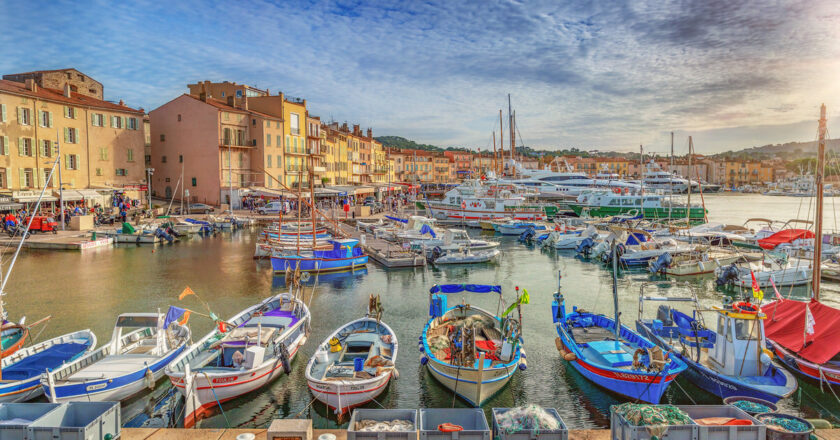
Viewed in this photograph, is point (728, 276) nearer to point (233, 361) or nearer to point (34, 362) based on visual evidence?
point (233, 361)

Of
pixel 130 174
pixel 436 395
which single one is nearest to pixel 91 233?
pixel 130 174

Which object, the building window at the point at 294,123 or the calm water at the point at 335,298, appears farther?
the building window at the point at 294,123

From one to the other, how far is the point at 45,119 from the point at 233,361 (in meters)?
45.7

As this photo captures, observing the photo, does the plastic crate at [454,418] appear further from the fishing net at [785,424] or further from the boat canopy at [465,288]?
the boat canopy at [465,288]

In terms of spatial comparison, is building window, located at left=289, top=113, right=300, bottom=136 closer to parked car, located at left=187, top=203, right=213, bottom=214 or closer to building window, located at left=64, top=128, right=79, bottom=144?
parked car, located at left=187, top=203, right=213, bottom=214

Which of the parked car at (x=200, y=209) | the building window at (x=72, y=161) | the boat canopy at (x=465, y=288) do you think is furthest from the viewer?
the parked car at (x=200, y=209)

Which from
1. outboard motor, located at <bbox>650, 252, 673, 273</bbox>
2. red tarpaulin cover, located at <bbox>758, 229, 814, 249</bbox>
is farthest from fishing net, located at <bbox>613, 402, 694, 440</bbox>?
red tarpaulin cover, located at <bbox>758, 229, 814, 249</bbox>

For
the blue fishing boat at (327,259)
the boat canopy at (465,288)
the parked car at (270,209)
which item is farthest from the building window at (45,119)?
the boat canopy at (465,288)

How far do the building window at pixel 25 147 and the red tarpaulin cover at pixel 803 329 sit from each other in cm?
5398

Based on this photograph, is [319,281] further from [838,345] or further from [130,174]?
[130,174]

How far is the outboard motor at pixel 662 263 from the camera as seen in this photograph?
32.2 m

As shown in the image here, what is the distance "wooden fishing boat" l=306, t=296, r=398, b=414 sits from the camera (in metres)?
12.5

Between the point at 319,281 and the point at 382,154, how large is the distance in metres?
77.0

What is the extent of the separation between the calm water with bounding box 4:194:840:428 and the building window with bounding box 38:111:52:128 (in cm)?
1741
